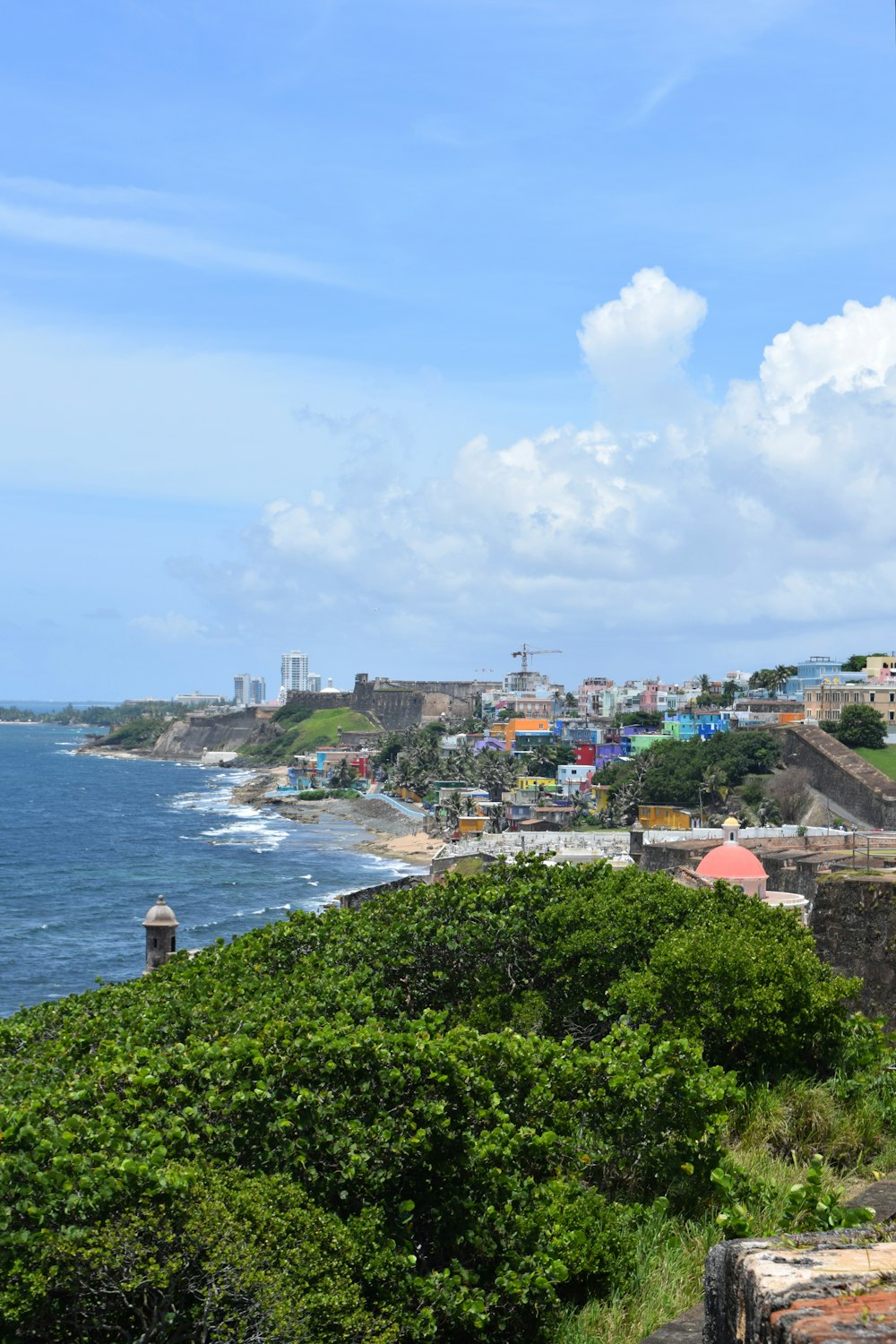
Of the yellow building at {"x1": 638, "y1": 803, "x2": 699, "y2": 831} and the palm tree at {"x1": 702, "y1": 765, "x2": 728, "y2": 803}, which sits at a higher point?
the palm tree at {"x1": 702, "y1": 765, "x2": 728, "y2": 803}

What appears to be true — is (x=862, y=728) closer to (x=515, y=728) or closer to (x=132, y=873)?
(x=515, y=728)

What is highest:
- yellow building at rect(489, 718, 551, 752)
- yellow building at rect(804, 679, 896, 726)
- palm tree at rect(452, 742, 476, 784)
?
yellow building at rect(804, 679, 896, 726)

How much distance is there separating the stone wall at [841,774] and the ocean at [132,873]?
2376 cm

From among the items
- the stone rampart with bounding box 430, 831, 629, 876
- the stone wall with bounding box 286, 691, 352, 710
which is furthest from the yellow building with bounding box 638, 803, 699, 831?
the stone wall with bounding box 286, 691, 352, 710

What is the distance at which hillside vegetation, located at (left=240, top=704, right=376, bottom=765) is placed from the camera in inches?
5699

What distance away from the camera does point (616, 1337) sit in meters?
7.33

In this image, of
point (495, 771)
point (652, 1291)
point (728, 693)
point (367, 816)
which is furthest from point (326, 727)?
point (652, 1291)

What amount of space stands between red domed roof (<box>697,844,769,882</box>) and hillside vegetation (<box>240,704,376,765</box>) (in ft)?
389

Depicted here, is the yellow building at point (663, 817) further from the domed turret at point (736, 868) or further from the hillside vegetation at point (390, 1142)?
the hillside vegetation at point (390, 1142)

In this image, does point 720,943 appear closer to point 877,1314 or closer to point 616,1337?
point 616,1337

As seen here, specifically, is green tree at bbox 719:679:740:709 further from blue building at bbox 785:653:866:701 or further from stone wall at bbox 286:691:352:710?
stone wall at bbox 286:691:352:710

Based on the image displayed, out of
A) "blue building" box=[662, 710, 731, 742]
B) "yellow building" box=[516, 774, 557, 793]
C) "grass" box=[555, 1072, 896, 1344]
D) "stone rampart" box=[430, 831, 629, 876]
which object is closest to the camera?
"grass" box=[555, 1072, 896, 1344]

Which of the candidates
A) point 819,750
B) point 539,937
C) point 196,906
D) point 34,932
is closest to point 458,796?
point 819,750

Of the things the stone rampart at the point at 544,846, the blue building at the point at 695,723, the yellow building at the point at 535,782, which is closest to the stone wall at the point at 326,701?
the blue building at the point at 695,723
